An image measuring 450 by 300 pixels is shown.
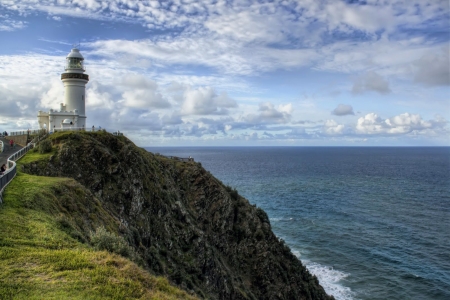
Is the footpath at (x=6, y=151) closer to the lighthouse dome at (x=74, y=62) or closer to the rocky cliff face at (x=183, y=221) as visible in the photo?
the rocky cliff face at (x=183, y=221)

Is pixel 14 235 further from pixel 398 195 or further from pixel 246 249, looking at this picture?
pixel 398 195

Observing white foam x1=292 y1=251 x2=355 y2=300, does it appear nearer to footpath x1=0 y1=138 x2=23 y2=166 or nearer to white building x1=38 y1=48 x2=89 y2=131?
white building x1=38 y1=48 x2=89 y2=131

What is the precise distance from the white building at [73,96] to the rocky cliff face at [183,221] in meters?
13.1

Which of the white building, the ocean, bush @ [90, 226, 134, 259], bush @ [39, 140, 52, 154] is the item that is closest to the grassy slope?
bush @ [90, 226, 134, 259]

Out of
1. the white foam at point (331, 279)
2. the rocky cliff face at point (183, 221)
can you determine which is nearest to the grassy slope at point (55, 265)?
the rocky cliff face at point (183, 221)

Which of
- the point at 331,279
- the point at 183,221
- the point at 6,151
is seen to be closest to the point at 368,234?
the point at 331,279

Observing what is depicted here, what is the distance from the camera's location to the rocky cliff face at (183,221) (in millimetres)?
33000

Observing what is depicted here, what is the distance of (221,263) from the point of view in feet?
133

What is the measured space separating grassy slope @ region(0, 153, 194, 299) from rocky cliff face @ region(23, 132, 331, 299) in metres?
5.20

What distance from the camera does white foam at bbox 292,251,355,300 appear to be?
45747mm

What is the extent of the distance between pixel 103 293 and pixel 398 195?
103 metres

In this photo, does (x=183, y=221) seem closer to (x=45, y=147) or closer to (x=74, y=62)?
(x=45, y=147)

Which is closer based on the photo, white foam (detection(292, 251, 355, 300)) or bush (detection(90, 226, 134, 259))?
bush (detection(90, 226, 134, 259))

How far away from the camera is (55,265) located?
14.6 m
